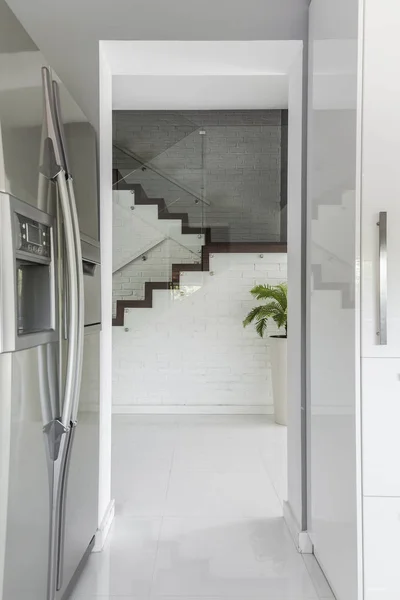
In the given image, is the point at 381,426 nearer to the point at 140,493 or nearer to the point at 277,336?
the point at 140,493

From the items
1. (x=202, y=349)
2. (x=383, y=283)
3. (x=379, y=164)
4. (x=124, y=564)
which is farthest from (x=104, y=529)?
(x=202, y=349)

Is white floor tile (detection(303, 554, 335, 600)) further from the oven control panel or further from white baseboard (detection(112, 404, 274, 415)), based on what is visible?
white baseboard (detection(112, 404, 274, 415))

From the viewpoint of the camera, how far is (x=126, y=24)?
8.09 feet

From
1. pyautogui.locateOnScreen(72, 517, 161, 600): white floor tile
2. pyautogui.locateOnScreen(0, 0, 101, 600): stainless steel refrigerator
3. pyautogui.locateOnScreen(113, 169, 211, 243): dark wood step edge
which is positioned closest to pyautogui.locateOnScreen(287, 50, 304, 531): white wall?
pyautogui.locateOnScreen(72, 517, 161, 600): white floor tile

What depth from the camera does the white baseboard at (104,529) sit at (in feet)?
7.90

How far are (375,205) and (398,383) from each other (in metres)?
0.60

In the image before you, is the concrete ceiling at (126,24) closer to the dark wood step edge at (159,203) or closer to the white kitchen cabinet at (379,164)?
the white kitchen cabinet at (379,164)

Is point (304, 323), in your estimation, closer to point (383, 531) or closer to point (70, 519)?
point (383, 531)

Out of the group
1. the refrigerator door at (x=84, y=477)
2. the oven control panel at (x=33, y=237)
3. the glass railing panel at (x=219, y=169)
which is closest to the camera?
the oven control panel at (x=33, y=237)

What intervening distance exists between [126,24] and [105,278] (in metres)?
1.23

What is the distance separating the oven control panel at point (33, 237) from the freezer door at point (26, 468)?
29 cm

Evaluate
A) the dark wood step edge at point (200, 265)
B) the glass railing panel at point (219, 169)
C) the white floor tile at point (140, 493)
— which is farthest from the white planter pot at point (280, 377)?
the white floor tile at point (140, 493)

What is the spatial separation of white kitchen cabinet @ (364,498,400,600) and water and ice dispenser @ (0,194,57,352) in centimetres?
122

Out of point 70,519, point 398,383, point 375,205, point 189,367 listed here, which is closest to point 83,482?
point 70,519
